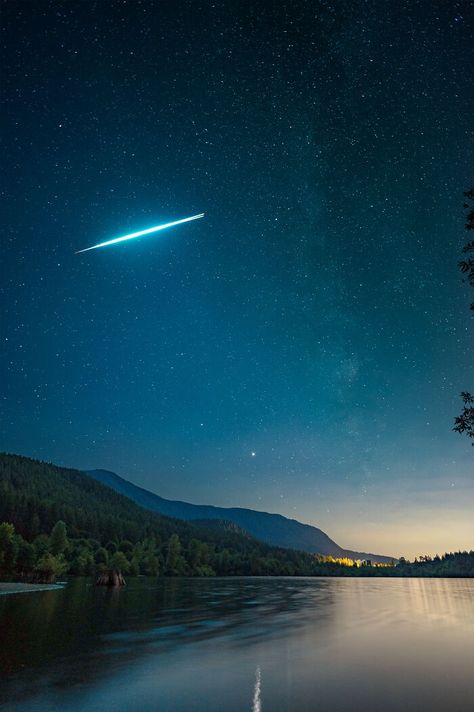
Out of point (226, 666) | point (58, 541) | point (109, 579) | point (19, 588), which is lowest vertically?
point (226, 666)

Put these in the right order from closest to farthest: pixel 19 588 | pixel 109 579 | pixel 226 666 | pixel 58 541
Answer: pixel 226 666
pixel 19 588
pixel 109 579
pixel 58 541

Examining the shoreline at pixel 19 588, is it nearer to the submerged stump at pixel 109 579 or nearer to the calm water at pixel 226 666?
the submerged stump at pixel 109 579

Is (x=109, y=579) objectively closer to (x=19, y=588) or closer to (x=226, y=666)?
(x=19, y=588)

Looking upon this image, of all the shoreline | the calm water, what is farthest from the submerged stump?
the calm water

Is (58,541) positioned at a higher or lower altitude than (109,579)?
higher

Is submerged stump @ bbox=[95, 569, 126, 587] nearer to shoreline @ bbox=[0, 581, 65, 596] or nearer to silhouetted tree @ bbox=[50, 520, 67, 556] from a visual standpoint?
shoreline @ bbox=[0, 581, 65, 596]

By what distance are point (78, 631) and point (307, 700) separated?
21.2 m

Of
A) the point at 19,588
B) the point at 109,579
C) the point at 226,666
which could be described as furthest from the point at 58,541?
the point at 226,666

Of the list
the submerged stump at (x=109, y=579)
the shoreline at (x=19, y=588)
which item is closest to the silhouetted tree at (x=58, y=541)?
the submerged stump at (x=109, y=579)

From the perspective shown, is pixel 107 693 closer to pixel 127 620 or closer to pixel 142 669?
pixel 142 669

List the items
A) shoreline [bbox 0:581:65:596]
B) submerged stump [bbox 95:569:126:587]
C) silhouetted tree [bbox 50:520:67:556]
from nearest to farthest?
shoreline [bbox 0:581:65:596], submerged stump [bbox 95:569:126:587], silhouetted tree [bbox 50:520:67:556]

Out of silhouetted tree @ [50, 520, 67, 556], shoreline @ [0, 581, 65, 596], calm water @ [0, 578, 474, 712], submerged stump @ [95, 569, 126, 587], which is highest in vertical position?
silhouetted tree @ [50, 520, 67, 556]

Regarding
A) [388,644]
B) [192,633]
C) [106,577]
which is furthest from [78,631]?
[106,577]

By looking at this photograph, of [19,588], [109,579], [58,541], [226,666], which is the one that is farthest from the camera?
[58,541]
